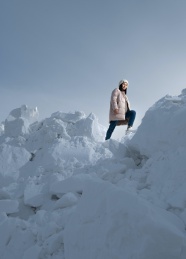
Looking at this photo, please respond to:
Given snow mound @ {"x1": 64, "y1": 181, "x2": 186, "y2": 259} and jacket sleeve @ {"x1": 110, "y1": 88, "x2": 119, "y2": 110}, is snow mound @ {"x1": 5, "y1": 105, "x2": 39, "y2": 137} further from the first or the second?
snow mound @ {"x1": 64, "y1": 181, "x2": 186, "y2": 259}

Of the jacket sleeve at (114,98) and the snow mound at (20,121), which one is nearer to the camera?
the jacket sleeve at (114,98)

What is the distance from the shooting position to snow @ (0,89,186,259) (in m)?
3.71

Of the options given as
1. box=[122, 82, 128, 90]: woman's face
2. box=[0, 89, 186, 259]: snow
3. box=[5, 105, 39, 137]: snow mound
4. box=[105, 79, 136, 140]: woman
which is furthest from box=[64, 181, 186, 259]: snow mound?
box=[5, 105, 39, 137]: snow mound

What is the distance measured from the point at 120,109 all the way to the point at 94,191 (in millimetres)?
4684

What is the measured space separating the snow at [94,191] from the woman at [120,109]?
674mm

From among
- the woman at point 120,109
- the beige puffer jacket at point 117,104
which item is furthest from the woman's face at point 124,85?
the beige puffer jacket at point 117,104

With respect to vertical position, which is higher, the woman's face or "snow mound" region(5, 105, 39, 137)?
the woman's face

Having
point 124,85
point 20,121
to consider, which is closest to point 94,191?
point 124,85

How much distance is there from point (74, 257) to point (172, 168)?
6.61 feet

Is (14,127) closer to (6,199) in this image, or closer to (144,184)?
(6,199)

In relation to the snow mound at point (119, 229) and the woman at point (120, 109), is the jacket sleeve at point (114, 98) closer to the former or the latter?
the woman at point (120, 109)

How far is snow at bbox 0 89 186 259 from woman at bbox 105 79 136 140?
0.67 m

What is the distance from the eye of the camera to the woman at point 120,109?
8.82m

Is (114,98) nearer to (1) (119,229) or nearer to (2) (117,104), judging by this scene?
(2) (117,104)
